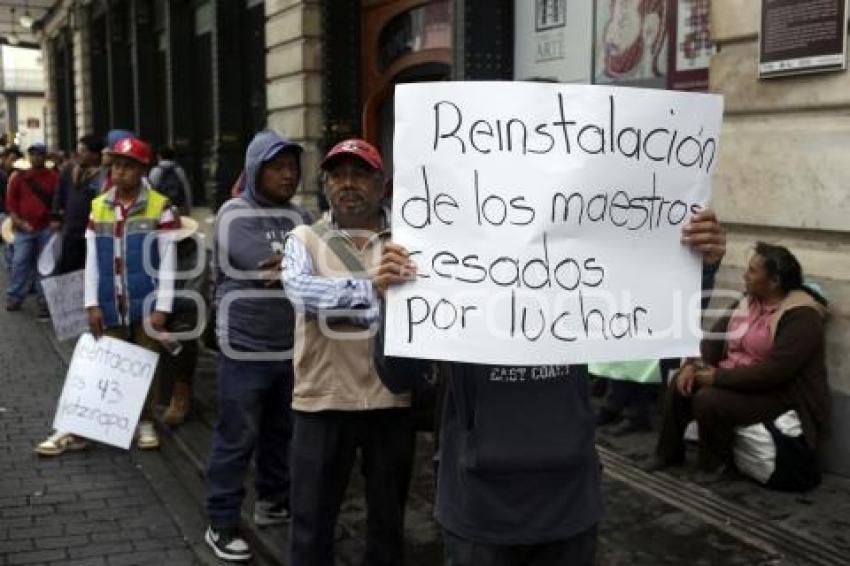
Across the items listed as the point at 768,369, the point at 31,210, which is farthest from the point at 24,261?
the point at 768,369

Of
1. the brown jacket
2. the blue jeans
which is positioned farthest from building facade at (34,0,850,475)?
the blue jeans

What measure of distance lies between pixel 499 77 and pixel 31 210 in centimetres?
649

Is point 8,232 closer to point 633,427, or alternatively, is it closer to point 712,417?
point 633,427

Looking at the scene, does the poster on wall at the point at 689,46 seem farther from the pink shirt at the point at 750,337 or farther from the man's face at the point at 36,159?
the man's face at the point at 36,159

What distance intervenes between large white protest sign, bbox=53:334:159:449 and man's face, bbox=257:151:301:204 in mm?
2012

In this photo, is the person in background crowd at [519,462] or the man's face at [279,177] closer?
the person in background crowd at [519,462]

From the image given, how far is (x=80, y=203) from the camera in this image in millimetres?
9023

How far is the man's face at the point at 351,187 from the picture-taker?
3.29 meters

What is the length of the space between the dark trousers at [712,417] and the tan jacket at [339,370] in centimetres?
226

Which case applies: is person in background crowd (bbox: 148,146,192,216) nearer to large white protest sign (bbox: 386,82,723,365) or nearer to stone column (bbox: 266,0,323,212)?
stone column (bbox: 266,0,323,212)

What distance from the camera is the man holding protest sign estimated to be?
232 cm

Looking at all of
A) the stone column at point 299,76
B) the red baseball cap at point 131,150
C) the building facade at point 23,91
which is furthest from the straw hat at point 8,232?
the building facade at point 23,91

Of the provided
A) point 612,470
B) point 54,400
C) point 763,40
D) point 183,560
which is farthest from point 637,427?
point 54,400

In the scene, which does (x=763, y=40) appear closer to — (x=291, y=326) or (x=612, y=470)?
(x=612, y=470)
